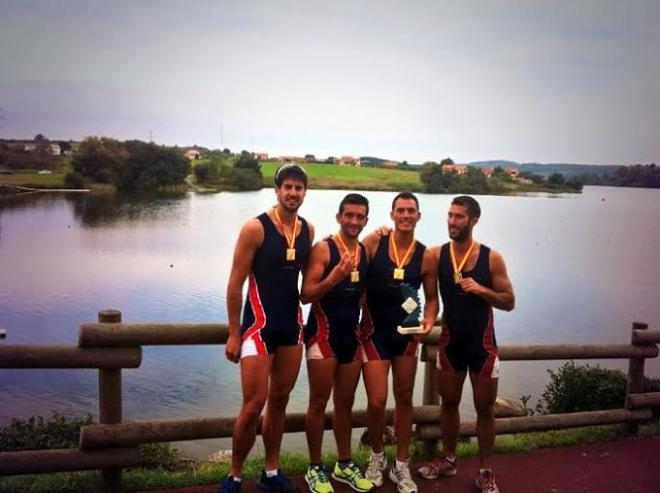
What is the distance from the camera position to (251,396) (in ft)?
13.1

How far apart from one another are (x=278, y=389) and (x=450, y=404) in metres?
1.44

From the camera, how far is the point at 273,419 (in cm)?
430

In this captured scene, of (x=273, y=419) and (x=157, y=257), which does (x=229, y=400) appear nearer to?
(x=273, y=419)

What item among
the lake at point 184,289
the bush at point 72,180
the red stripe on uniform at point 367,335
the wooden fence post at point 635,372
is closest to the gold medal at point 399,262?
the red stripe on uniform at point 367,335

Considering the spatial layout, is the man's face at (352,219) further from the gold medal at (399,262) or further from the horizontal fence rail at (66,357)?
the horizontal fence rail at (66,357)

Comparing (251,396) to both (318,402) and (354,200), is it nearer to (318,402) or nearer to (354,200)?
(318,402)

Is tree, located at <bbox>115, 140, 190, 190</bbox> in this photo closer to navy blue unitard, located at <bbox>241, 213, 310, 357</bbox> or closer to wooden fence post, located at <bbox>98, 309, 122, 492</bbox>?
wooden fence post, located at <bbox>98, 309, 122, 492</bbox>

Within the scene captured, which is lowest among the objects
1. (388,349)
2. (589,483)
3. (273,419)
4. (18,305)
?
(18,305)

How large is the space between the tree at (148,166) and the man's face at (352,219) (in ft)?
295

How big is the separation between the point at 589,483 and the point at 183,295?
2245cm

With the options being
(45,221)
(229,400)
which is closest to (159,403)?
(229,400)

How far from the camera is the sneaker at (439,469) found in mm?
4891

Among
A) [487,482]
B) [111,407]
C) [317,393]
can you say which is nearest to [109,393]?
[111,407]

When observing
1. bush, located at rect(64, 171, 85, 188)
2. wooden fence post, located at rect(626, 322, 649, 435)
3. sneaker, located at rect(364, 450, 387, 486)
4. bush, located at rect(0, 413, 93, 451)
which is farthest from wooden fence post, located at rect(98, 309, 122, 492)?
bush, located at rect(64, 171, 85, 188)
